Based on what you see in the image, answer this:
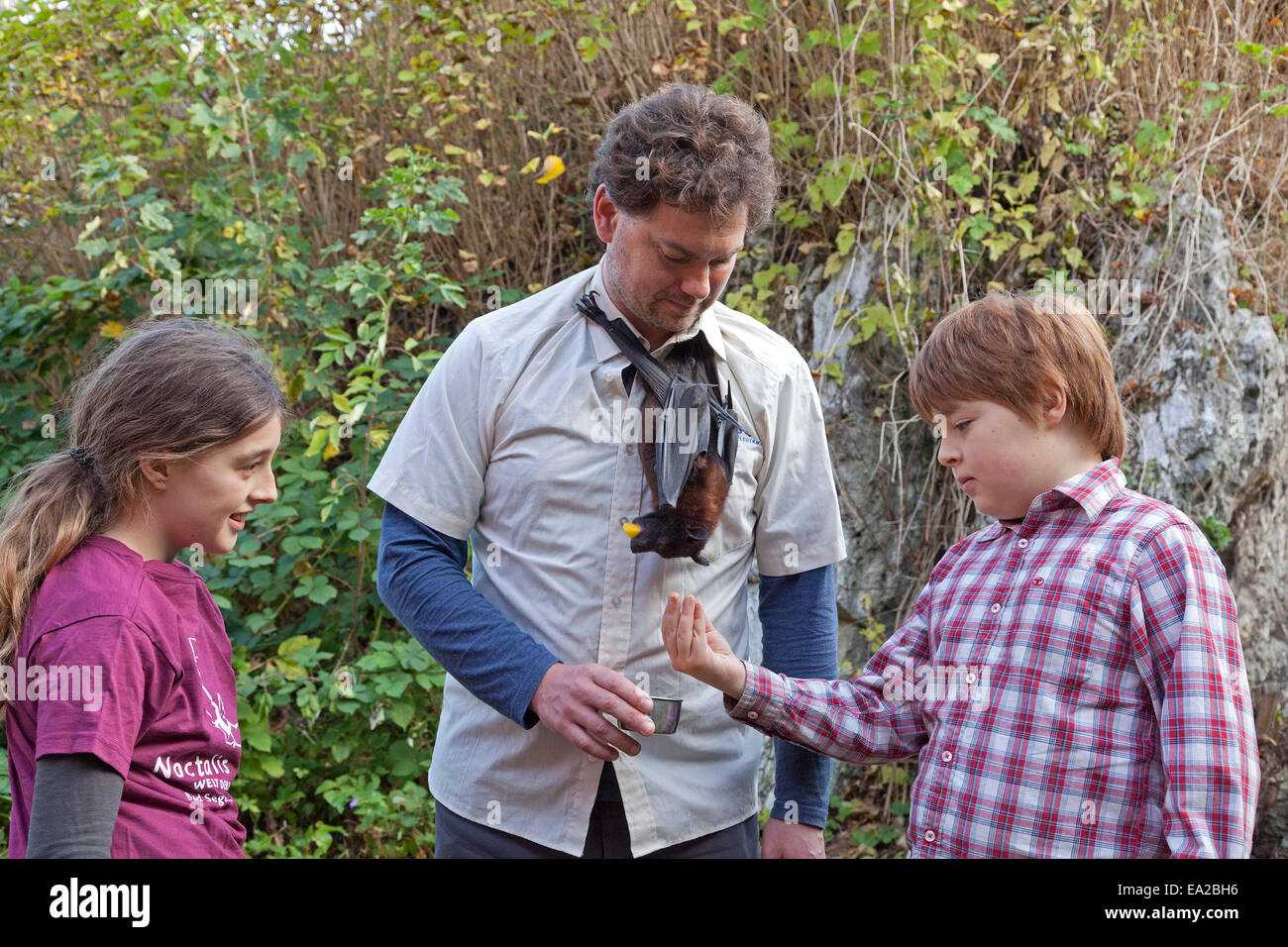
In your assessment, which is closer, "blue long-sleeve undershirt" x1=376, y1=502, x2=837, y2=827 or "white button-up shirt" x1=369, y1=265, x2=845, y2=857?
"blue long-sleeve undershirt" x1=376, y1=502, x2=837, y2=827

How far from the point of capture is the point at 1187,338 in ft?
12.7

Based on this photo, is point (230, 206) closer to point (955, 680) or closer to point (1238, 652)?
point (955, 680)

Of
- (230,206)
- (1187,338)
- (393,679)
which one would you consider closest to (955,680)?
(393,679)

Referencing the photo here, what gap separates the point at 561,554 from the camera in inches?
77.2

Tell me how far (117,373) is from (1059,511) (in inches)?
64.5

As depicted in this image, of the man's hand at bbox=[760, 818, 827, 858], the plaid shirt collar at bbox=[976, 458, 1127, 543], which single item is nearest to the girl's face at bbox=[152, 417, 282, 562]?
the man's hand at bbox=[760, 818, 827, 858]

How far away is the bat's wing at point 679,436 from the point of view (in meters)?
1.93

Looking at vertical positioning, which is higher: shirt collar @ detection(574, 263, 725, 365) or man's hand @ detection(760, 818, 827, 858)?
shirt collar @ detection(574, 263, 725, 365)

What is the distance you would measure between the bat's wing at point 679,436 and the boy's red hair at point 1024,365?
1.31 feet

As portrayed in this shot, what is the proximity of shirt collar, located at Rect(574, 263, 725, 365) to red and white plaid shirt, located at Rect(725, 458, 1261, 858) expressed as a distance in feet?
2.09

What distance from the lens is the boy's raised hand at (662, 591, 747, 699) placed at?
1.80 meters
